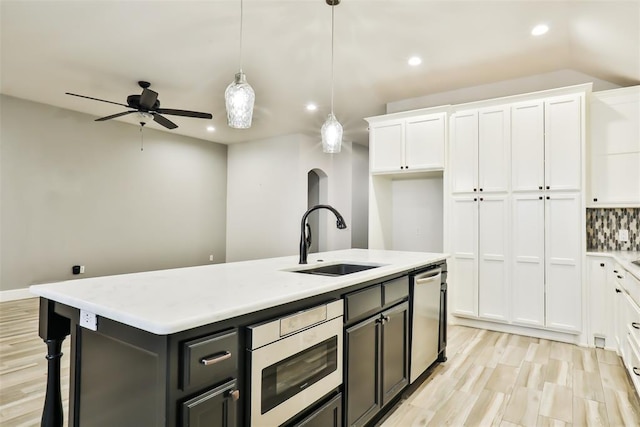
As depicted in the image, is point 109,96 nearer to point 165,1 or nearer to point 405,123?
point 165,1

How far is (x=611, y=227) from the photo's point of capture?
374 centimetres

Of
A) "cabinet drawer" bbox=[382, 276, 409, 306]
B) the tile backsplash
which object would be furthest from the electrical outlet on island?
"cabinet drawer" bbox=[382, 276, 409, 306]

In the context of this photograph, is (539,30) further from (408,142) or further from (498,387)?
(498,387)

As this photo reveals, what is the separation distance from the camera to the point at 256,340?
4.11 feet

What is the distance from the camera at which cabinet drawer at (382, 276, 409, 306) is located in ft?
6.84

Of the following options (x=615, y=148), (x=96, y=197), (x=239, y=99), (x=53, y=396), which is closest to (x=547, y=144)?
(x=615, y=148)

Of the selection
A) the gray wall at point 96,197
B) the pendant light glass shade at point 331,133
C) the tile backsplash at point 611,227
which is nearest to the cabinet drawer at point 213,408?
the pendant light glass shade at point 331,133

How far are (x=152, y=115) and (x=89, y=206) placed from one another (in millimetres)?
2487

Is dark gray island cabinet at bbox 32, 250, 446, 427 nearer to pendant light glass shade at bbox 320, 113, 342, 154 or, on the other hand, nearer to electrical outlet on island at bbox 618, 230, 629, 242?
pendant light glass shade at bbox 320, 113, 342, 154

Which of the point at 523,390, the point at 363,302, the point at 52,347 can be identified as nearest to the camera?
the point at 52,347

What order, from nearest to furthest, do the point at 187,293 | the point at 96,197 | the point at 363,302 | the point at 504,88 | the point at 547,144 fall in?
the point at 187,293 < the point at 363,302 < the point at 547,144 < the point at 504,88 < the point at 96,197

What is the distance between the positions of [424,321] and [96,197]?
219 inches

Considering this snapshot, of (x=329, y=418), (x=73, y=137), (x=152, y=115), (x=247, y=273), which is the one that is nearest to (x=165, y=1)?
(x=152, y=115)

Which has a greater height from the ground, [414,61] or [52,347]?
[414,61]
